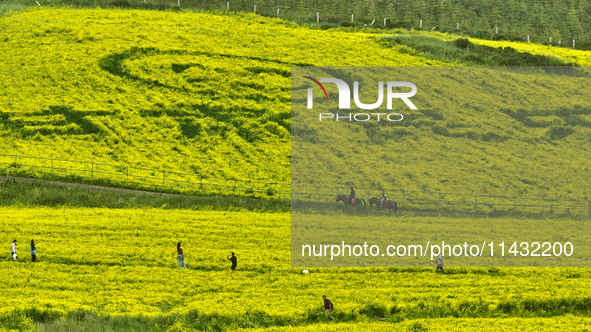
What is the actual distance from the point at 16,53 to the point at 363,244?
150ft

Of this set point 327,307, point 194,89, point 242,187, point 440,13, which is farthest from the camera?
point 440,13

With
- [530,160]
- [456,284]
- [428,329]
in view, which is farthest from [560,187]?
[428,329]

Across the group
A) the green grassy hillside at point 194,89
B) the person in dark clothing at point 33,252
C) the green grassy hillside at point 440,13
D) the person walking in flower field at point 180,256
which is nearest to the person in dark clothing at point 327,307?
the person walking in flower field at point 180,256

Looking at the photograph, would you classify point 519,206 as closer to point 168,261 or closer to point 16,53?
point 168,261

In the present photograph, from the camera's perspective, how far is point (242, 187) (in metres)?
54.2

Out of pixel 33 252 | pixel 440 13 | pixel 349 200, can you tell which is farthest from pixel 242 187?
pixel 440 13

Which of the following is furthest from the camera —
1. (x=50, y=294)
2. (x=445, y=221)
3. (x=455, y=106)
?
(x=455, y=106)

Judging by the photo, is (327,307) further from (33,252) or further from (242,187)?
(242,187)

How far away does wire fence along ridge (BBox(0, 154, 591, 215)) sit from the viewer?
173 feet

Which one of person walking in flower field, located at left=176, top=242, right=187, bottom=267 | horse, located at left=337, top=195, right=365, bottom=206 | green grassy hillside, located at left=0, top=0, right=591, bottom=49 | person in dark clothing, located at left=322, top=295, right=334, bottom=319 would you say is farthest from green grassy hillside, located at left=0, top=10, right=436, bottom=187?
person in dark clothing, located at left=322, top=295, right=334, bottom=319

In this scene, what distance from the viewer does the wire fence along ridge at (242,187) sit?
5278 cm

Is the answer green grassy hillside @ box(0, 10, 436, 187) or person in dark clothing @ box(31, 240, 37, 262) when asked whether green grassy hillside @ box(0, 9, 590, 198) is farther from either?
person in dark clothing @ box(31, 240, 37, 262)

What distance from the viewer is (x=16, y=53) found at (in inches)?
2901

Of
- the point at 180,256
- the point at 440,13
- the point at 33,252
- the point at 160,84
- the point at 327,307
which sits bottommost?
the point at 327,307
